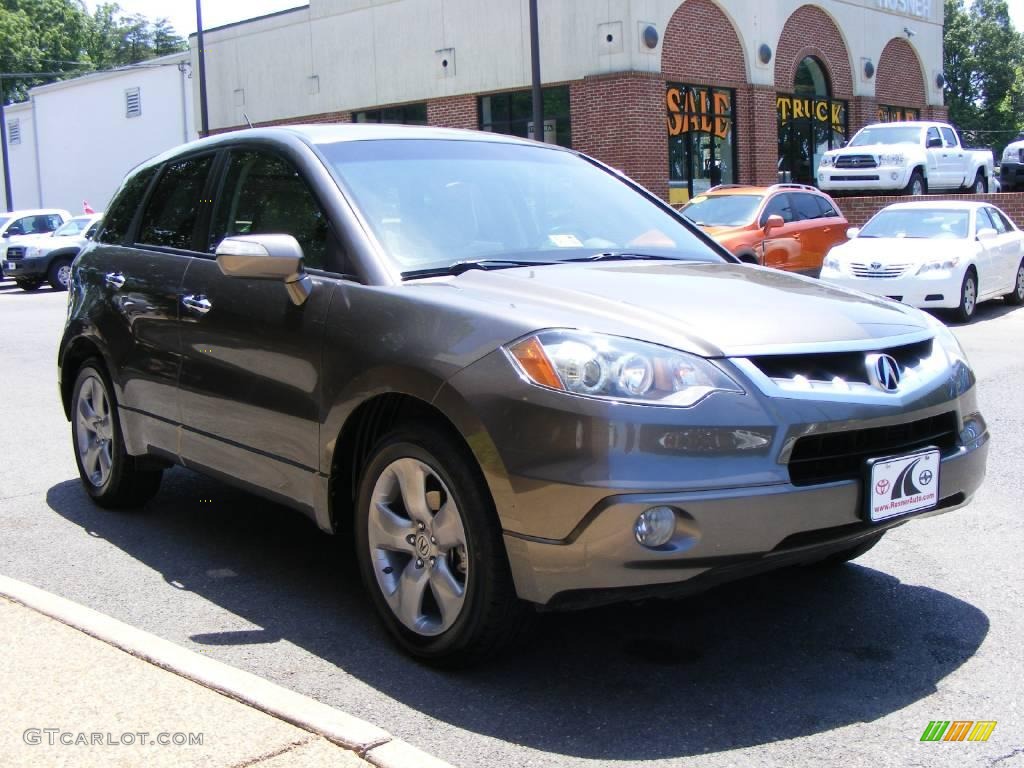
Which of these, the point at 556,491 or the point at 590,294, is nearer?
the point at 556,491

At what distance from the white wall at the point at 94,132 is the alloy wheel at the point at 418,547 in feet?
126

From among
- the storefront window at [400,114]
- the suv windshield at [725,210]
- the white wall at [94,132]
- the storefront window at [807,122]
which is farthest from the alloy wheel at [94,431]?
the white wall at [94,132]

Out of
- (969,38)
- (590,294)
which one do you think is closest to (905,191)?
(590,294)

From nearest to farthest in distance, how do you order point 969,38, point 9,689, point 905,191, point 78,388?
point 9,689 → point 78,388 → point 905,191 → point 969,38

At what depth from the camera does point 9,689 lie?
3.56 m

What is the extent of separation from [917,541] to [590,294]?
7.88 feet

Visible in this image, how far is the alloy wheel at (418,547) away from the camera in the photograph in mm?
Answer: 3686

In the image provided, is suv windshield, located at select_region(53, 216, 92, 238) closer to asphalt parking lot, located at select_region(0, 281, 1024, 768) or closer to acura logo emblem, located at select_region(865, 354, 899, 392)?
asphalt parking lot, located at select_region(0, 281, 1024, 768)

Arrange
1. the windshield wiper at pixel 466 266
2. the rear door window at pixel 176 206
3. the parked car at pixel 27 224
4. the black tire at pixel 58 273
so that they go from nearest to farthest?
1. the windshield wiper at pixel 466 266
2. the rear door window at pixel 176 206
3. the black tire at pixel 58 273
4. the parked car at pixel 27 224

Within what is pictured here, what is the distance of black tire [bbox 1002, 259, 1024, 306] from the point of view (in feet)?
55.1

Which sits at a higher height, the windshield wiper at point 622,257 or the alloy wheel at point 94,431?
the windshield wiper at point 622,257

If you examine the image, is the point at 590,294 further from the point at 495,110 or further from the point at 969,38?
the point at 969,38

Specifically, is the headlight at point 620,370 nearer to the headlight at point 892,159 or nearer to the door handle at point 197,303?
the door handle at point 197,303

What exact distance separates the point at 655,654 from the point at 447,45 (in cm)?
2746
